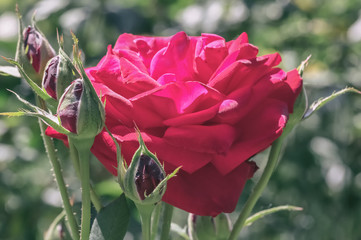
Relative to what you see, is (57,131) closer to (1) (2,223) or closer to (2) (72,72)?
(2) (72,72)

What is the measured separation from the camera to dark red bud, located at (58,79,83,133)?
0.43m

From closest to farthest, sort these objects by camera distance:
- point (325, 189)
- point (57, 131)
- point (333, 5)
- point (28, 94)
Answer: point (57, 131)
point (28, 94)
point (325, 189)
point (333, 5)

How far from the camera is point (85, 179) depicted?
0.45m

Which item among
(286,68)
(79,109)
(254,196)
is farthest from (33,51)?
(286,68)

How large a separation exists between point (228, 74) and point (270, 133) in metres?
0.06

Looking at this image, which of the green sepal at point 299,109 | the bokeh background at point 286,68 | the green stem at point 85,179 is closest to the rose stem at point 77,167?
the green stem at point 85,179

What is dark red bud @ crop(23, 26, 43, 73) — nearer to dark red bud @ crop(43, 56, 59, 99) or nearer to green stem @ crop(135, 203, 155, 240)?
dark red bud @ crop(43, 56, 59, 99)

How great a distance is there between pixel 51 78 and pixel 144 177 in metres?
0.11

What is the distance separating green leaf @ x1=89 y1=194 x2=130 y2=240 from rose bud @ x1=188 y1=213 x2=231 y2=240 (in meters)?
0.10

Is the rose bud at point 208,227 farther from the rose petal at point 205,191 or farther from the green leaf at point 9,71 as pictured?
the green leaf at point 9,71

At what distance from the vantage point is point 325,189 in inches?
65.1

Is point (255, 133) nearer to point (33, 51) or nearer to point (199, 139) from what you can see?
point (199, 139)

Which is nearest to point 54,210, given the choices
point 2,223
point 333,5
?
→ point 2,223

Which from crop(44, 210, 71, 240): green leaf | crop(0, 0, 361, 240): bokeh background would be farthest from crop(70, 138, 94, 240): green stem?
crop(0, 0, 361, 240): bokeh background
